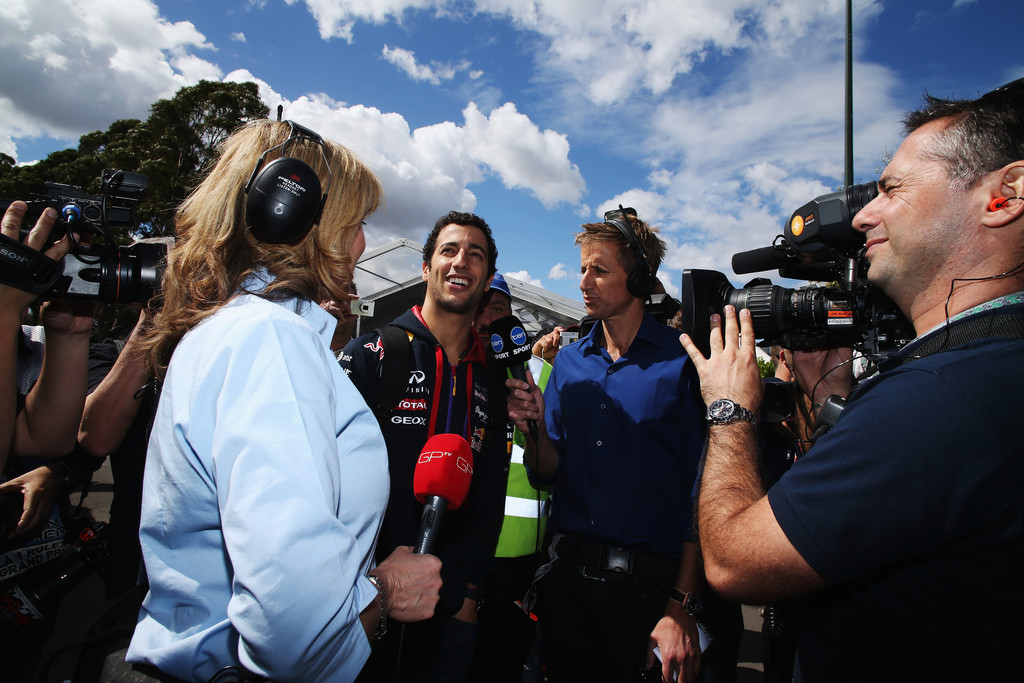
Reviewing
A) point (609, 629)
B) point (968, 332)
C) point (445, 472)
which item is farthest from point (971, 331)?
point (609, 629)

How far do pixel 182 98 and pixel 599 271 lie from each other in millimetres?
21075

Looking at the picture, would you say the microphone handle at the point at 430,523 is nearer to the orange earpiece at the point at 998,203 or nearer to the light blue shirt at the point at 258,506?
the light blue shirt at the point at 258,506

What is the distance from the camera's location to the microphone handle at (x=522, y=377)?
100 inches

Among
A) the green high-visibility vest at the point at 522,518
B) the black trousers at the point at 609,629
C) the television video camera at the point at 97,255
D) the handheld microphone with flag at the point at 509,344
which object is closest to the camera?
the television video camera at the point at 97,255

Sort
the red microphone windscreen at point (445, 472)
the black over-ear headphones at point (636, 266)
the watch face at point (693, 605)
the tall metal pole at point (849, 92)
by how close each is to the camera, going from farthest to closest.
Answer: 1. the tall metal pole at point (849, 92)
2. the black over-ear headphones at point (636, 266)
3. the watch face at point (693, 605)
4. the red microphone windscreen at point (445, 472)

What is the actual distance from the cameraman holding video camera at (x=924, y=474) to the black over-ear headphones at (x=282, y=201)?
4.41 feet

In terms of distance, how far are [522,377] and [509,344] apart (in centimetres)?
23

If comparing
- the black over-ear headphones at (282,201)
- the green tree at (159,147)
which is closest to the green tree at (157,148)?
the green tree at (159,147)

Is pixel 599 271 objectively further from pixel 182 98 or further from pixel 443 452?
pixel 182 98

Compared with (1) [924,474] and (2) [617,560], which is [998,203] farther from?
(2) [617,560]

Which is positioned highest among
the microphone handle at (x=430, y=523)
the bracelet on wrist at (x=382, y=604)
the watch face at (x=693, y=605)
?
the microphone handle at (x=430, y=523)

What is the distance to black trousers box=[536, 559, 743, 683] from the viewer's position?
235cm

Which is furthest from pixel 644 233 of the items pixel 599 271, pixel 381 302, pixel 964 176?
pixel 381 302

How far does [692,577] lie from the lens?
2.30m
